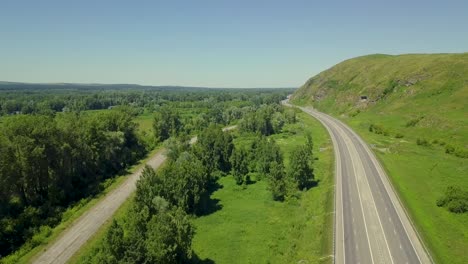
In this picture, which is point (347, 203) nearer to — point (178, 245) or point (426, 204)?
point (426, 204)

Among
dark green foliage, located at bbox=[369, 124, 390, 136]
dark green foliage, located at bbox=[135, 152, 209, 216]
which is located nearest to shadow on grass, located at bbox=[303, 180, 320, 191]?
dark green foliage, located at bbox=[135, 152, 209, 216]

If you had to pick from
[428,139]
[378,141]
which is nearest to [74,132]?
[378,141]

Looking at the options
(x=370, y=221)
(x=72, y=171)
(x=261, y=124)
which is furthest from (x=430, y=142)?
(x=72, y=171)

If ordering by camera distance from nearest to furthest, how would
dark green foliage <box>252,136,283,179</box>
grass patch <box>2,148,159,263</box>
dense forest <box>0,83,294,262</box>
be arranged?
1. grass patch <box>2,148,159,263</box>
2. dense forest <box>0,83,294,262</box>
3. dark green foliage <box>252,136,283,179</box>

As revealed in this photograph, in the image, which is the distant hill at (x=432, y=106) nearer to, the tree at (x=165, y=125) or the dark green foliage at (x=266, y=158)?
the dark green foliage at (x=266, y=158)

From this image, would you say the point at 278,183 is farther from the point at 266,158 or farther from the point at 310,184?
the point at 266,158

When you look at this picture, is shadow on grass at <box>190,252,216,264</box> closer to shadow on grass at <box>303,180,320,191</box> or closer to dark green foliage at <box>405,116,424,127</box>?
shadow on grass at <box>303,180,320,191</box>
